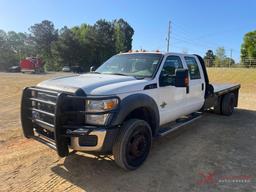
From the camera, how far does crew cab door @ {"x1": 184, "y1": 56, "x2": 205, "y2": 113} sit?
5358mm

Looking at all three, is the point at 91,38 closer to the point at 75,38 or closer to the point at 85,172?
the point at 75,38

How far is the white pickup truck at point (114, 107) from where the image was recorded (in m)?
3.24

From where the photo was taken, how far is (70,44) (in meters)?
53.4

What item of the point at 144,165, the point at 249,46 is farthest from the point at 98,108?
the point at 249,46

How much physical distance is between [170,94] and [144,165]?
1.46 m

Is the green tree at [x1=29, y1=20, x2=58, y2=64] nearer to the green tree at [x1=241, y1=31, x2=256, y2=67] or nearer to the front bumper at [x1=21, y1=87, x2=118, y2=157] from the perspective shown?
the green tree at [x1=241, y1=31, x2=256, y2=67]

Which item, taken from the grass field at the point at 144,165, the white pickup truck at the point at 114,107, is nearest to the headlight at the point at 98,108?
the white pickup truck at the point at 114,107

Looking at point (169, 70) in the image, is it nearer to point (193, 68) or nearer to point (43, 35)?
point (193, 68)

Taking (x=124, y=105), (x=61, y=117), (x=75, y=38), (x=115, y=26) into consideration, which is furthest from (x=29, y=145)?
(x=115, y=26)

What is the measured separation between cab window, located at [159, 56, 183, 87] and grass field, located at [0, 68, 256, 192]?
4.40 feet

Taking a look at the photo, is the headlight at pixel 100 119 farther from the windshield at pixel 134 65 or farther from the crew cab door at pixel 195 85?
the crew cab door at pixel 195 85

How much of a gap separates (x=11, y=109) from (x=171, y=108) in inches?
228

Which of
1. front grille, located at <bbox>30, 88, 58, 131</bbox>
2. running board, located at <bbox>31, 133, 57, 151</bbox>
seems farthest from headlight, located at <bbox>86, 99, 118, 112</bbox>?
running board, located at <bbox>31, 133, 57, 151</bbox>

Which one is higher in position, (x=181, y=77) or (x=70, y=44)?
(x=70, y=44)
